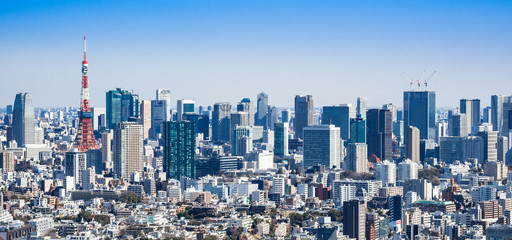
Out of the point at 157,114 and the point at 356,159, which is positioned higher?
the point at 157,114

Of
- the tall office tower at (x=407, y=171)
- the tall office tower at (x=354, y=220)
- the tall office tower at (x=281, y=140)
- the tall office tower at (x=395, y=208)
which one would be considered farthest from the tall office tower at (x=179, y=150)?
the tall office tower at (x=354, y=220)

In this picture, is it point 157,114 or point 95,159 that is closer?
point 95,159

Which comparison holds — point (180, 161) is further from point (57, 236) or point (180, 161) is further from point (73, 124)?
point (73, 124)

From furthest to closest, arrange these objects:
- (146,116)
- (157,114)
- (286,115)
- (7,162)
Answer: (286,115) < (157,114) < (146,116) < (7,162)

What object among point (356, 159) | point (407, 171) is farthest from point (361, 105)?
point (407, 171)

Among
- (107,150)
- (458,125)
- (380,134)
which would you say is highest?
(458,125)

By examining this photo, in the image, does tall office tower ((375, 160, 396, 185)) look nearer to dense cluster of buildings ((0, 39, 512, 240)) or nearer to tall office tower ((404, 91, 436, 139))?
dense cluster of buildings ((0, 39, 512, 240))

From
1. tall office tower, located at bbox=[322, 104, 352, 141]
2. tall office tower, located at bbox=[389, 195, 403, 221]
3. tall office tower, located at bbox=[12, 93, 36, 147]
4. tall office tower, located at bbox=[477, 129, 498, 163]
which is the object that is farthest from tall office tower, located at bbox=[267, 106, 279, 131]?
tall office tower, located at bbox=[389, 195, 403, 221]

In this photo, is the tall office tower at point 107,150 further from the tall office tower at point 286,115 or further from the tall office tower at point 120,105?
the tall office tower at point 286,115

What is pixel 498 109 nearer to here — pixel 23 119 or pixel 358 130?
pixel 358 130
